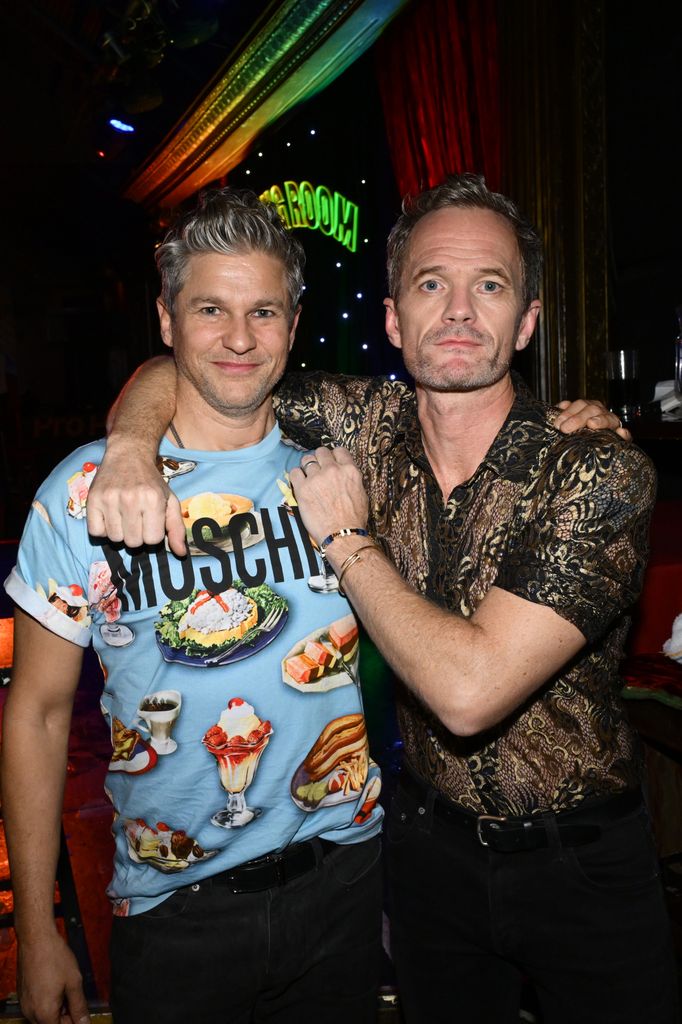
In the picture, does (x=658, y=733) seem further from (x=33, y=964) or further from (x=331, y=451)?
(x=33, y=964)

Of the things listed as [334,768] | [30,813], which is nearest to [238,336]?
[334,768]

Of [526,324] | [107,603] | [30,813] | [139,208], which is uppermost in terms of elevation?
[139,208]

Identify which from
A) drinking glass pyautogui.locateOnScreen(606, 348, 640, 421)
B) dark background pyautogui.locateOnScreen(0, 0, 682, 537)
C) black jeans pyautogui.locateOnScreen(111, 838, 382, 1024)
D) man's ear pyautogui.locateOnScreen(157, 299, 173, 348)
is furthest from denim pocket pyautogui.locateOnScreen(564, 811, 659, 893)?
dark background pyautogui.locateOnScreen(0, 0, 682, 537)

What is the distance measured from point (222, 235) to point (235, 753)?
3.07ft

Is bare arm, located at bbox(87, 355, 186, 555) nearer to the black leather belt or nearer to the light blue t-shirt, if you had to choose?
the light blue t-shirt

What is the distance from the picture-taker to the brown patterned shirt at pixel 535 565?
134 cm

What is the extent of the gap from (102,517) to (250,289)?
0.52m

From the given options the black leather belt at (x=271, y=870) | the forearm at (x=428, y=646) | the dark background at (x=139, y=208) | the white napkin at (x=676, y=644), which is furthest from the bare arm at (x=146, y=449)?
the dark background at (x=139, y=208)

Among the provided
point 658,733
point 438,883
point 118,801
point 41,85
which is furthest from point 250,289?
point 41,85

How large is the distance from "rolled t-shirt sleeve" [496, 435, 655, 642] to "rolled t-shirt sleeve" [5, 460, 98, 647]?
0.71 m

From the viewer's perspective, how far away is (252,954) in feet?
4.48

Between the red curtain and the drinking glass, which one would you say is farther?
the red curtain

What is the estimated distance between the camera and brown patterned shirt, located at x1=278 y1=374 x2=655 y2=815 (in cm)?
134

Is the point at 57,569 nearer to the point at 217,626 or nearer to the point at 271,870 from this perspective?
the point at 217,626
